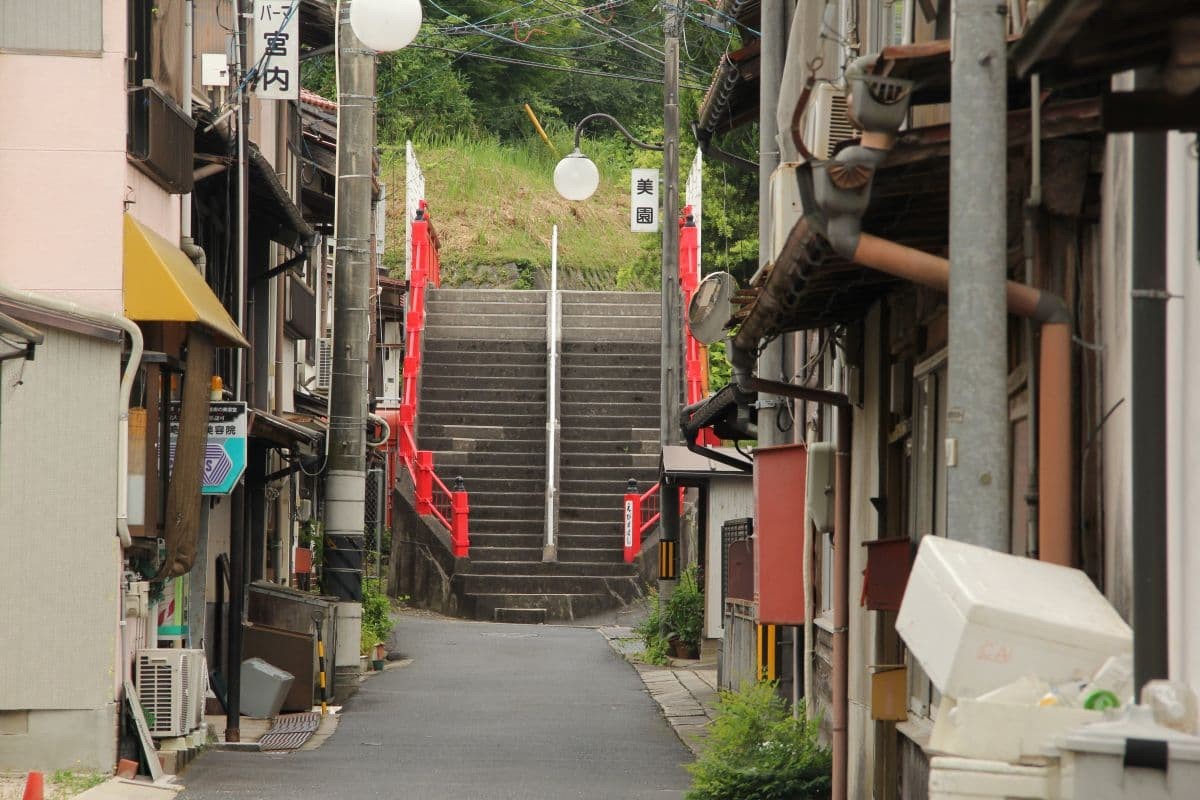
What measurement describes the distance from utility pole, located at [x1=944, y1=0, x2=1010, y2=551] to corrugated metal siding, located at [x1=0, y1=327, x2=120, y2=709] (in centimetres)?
900

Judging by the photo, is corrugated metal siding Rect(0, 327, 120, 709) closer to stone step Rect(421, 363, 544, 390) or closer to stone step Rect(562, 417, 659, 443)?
stone step Rect(562, 417, 659, 443)

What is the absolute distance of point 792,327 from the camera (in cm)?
1062

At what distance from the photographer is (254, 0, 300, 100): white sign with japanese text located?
61.0 ft

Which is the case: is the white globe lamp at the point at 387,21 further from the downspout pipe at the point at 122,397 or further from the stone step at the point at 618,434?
the stone step at the point at 618,434

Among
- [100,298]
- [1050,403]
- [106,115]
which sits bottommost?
[1050,403]

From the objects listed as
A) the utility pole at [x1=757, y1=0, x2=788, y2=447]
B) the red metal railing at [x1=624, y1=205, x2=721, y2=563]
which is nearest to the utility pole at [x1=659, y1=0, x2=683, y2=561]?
the red metal railing at [x1=624, y1=205, x2=721, y2=563]

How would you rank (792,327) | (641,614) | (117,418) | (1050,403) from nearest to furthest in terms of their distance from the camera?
1. (1050,403)
2. (792,327)
3. (117,418)
4. (641,614)

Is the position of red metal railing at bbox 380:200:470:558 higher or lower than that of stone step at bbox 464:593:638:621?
higher

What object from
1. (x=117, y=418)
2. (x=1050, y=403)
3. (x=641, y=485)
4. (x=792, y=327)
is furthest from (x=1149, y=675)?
(x=641, y=485)

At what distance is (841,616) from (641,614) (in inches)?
781

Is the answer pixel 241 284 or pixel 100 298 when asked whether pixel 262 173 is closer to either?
pixel 241 284

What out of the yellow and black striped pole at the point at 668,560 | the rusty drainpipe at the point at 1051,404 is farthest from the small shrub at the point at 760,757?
the yellow and black striped pole at the point at 668,560

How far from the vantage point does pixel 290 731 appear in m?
16.2

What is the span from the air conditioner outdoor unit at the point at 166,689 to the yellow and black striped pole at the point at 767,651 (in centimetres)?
495
